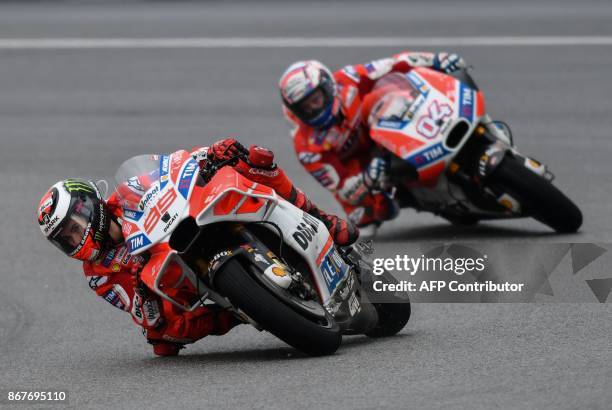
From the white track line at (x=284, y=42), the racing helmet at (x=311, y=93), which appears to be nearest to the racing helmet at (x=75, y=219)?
the racing helmet at (x=311, y=93)

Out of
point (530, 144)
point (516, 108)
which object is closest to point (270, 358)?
point (530, 144)

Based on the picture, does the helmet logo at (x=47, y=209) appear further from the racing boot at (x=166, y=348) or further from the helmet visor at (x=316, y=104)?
the helmet visor at (x=316, y=104)

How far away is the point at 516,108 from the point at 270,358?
7966mm

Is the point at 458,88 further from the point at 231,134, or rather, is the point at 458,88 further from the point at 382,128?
the point at 231,134

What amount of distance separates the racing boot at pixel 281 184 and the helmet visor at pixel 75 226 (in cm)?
81

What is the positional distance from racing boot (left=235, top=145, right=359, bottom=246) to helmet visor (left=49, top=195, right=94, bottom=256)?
813 millimetres

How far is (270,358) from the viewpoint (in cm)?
700

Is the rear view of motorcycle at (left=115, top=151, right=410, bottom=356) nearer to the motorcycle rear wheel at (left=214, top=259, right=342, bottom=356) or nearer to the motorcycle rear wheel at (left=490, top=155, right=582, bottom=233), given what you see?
the motorcycle rear wheel at (left=214, top=259, right=342, bottom=356)

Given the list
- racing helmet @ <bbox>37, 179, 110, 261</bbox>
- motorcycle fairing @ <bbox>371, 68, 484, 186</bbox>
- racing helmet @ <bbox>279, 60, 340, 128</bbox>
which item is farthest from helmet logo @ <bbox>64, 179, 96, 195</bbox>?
motorcycle fairing @ <bbox>371, 68, 484, 186</bbox>

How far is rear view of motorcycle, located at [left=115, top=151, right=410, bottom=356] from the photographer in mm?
6371

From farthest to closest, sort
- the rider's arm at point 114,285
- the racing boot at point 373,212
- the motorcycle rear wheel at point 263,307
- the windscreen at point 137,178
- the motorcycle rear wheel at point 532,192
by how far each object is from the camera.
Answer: the racing boot at point 373,212, the motorcycle rear wheel at point 532,192, the rider's arm at point 114,285, the windscreen at point 137,178, the motorcycle rear wheel at point 263,307

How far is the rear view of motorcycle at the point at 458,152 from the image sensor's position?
971 centimetres

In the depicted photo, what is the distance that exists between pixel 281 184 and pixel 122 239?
910mm

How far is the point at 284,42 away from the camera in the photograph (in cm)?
1694
